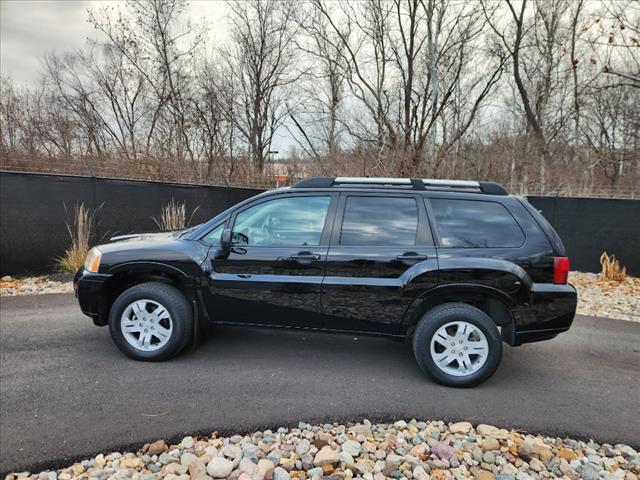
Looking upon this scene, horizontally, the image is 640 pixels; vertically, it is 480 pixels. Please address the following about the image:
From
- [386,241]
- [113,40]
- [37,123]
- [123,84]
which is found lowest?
[386,241]

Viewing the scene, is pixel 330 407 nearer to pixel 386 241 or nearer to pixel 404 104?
pixel 386 241

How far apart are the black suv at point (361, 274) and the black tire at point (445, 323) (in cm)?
1

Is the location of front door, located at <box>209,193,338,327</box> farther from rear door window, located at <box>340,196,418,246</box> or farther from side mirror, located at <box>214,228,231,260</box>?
rear door window, located at <box>340,196,418,246</box>

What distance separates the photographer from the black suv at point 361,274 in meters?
3.39

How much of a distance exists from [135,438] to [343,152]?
42.5 feet

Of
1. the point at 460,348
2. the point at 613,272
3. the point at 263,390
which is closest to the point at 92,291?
the point at 263,390

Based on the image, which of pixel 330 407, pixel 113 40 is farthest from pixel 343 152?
pixel 113 40

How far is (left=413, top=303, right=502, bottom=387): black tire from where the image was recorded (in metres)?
3.35

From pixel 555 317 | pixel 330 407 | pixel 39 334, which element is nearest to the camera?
pixel 330 407

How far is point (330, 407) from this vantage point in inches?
121

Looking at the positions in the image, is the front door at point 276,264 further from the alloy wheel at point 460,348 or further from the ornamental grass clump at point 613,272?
the ornamental grass clump at point 613,272

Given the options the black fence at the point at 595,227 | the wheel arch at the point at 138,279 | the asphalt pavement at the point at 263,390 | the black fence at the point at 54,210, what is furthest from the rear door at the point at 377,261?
the black fence at the point at 595,227

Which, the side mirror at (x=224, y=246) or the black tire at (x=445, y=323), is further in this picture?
the side mirror at (x=224, y=246)

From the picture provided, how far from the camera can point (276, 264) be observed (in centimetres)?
365
